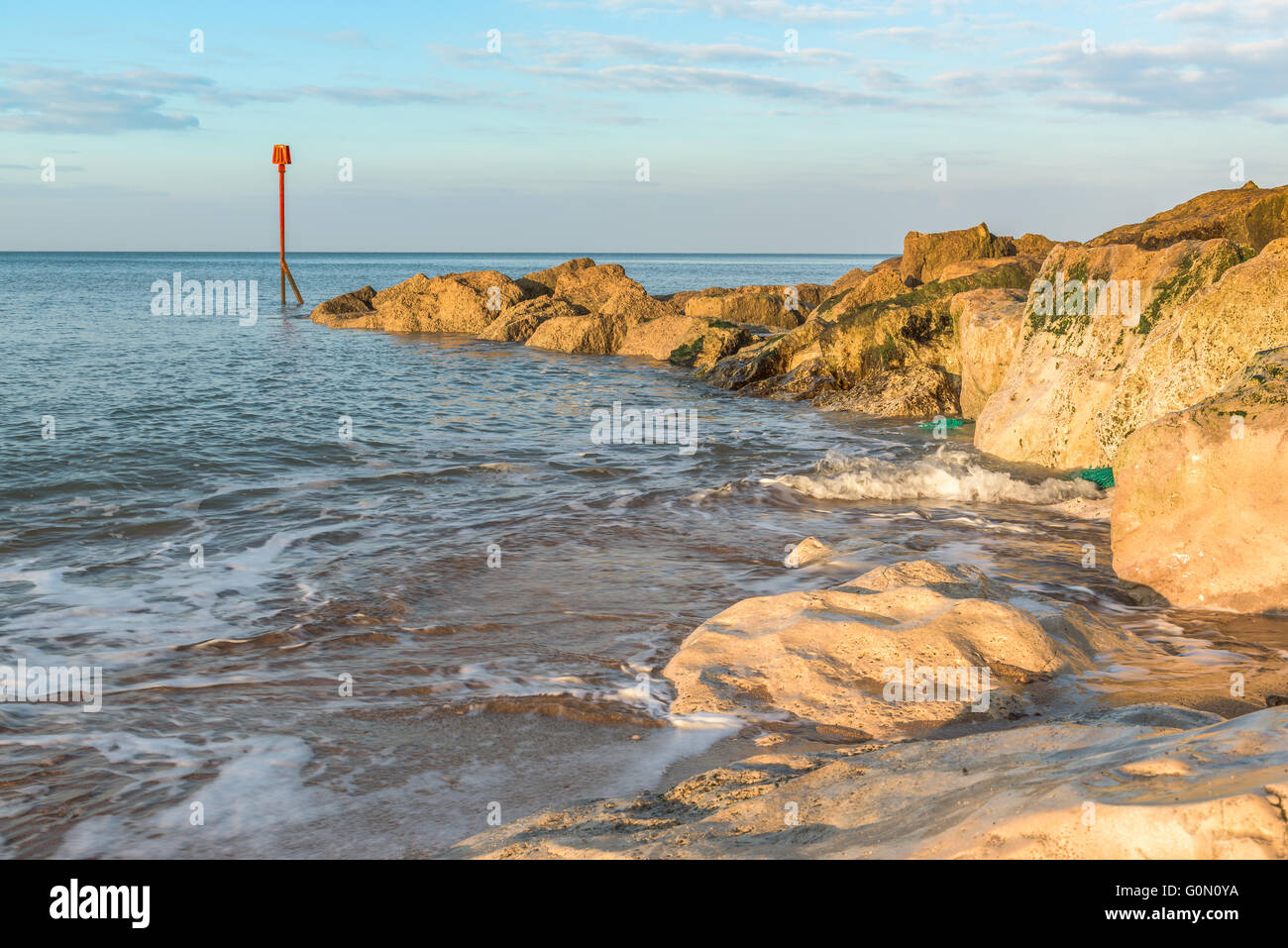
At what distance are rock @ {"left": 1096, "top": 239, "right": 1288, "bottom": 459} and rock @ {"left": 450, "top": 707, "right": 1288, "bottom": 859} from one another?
20.4 feet

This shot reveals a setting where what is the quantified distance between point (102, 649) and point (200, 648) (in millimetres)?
622

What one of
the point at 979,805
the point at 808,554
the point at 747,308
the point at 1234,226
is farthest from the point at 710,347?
the point at 979,805

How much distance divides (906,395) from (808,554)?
1007cm

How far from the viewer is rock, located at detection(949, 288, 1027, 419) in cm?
1388

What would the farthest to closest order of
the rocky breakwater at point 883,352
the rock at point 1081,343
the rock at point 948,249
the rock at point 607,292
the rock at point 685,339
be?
the rock at point 607,292
the rock at point 948,249
the rock at point 685,339
the rocky breakwater at point 883,352
the rock at point 1081,343

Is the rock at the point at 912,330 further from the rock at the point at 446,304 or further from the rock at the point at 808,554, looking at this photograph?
the rock at the point at 446,304

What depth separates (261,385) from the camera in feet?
67.5

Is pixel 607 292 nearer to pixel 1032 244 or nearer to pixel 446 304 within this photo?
pixel 446 304

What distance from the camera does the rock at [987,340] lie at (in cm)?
1388

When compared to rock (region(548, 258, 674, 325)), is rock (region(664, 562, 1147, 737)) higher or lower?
lower

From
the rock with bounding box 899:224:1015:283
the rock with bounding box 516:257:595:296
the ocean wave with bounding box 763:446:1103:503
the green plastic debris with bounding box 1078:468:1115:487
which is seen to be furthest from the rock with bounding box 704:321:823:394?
the rock with bounding box 516:257:595:296

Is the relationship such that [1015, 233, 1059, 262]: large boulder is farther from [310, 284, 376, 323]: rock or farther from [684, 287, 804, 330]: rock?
[310, 284, 376, 323]: rock

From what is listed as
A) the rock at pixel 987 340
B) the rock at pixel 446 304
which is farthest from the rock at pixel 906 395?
the rock at pixel 446 304

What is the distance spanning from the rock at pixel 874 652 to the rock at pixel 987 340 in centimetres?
876
